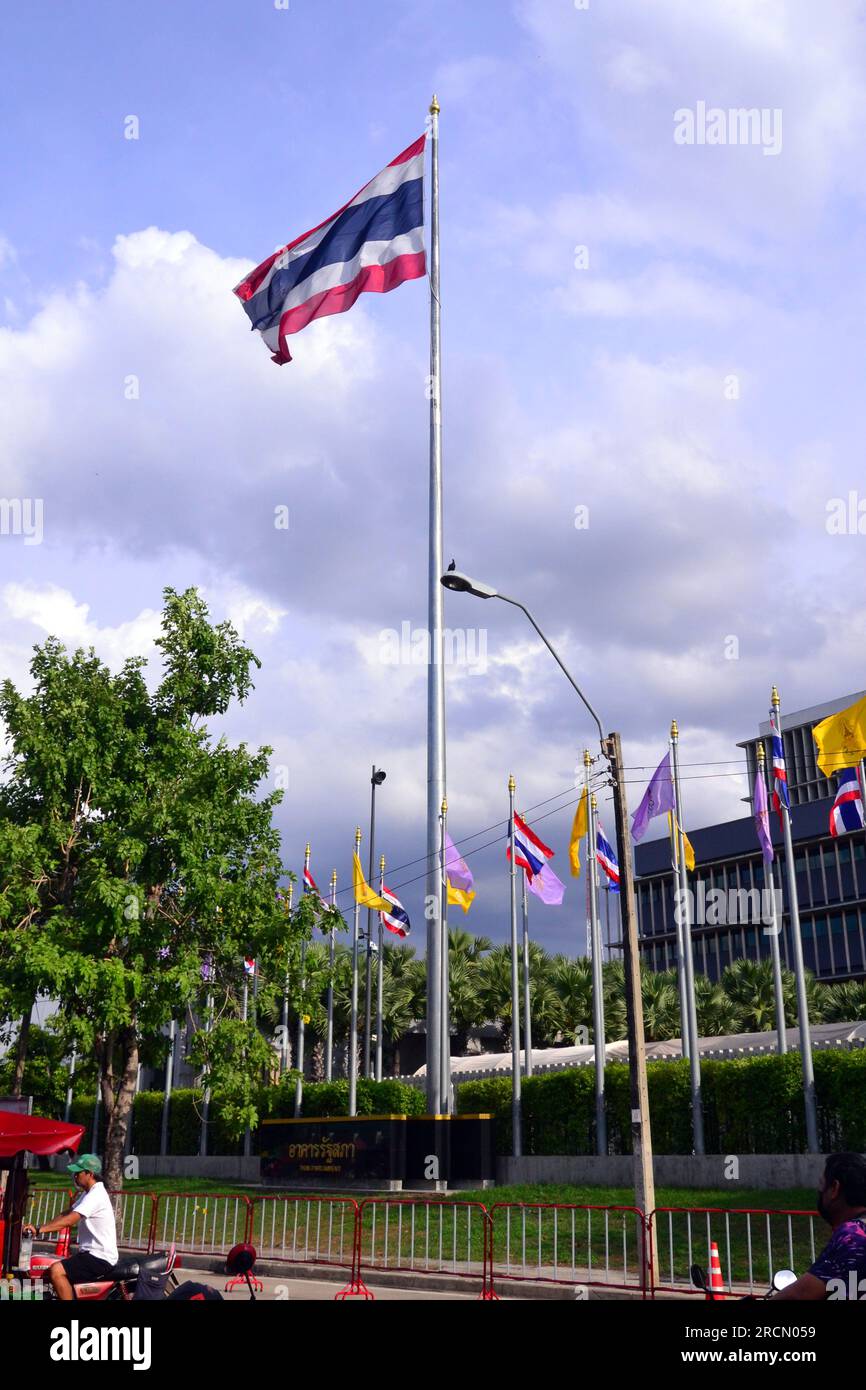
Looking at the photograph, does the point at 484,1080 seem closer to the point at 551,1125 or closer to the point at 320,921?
the point at 551,1125

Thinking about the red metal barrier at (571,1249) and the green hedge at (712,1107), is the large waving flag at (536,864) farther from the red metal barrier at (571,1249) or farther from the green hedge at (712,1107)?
the red metal barrier at (571,1249)

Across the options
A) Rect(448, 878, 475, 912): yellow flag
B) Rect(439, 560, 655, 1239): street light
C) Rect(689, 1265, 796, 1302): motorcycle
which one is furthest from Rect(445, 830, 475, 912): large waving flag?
Rect(689, 1265, 796, 1302): motorcycle

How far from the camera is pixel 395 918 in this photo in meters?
32.2

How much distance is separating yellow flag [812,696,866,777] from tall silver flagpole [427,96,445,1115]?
24.7 feet

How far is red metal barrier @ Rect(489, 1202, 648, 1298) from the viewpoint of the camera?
591 inches

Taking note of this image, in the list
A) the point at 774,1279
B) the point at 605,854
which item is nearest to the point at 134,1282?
the point at 774,1279

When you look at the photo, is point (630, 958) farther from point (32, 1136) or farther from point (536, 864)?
point (536, 864)

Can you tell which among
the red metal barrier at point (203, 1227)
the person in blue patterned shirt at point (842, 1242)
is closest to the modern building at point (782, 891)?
the red metal barrier at point (203, 1227)

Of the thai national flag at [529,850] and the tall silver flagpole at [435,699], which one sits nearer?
the tall silver flagpole at [435,699]

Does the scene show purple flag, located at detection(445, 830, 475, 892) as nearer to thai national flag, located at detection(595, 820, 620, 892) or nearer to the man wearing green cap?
thai national flag, located at detection(595, 820, 620, 892)

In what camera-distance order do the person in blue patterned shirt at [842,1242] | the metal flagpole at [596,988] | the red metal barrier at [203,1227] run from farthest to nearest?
the metal flagpole at [596,988], the red metal barrier at [203,1227], the person in blue patterned shirt at [842,1242]

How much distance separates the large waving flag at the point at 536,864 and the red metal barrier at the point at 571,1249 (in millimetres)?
8015

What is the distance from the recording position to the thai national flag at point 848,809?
24609 millimetres

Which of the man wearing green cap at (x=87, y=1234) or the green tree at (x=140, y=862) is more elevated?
the green tree at (x=140, y=862)
